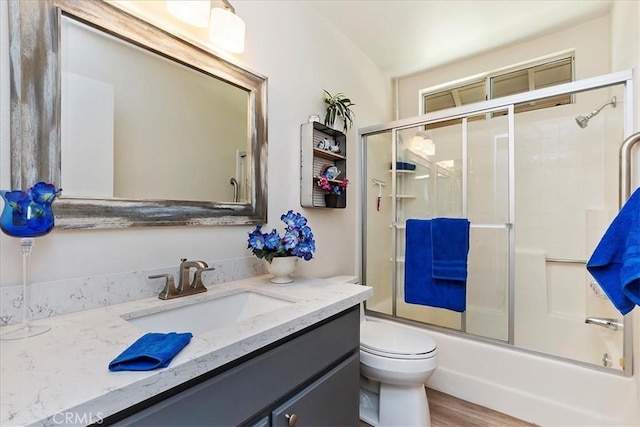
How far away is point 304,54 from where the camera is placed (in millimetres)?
1834

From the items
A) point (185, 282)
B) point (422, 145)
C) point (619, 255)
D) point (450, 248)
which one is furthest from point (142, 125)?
point (422, 145)

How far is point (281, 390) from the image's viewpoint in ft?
2.74

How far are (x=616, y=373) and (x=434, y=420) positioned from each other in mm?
930

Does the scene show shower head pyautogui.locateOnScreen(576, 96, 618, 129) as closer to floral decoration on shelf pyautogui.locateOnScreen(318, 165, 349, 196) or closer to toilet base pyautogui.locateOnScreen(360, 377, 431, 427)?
floral decoration on shelf pyautogui.locateOnScreen(318, 165, 349, 196)

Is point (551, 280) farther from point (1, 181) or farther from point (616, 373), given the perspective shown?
point (1, 181)

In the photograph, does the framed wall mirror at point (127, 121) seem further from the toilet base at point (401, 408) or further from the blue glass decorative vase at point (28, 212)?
the toilet base at point (401, 408)

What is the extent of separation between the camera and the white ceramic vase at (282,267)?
4.30ft

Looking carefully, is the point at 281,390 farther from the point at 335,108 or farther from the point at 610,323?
the point at 610,323

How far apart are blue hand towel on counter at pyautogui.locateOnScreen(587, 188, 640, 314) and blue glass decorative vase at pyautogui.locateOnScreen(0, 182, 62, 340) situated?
1.53 meters

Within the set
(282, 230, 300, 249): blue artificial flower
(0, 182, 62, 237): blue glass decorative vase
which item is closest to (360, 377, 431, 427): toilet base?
(282, 230, 300, 249): blue artificial flower

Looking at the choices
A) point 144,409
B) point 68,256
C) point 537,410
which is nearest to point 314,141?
point 68,256

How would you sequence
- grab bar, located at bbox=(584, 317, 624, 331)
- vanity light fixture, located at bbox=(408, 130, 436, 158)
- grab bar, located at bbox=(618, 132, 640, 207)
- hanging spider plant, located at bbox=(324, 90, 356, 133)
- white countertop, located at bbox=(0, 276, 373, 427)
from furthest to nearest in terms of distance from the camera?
vanity light fixture, located at bbox=(408, 130, 436, 158)
hanging spider plant, located at bbox=(324, 90, 356, 133)
grab bar, located at bbox=(584, 317, 624, 331)
grab bar, located at bbox=(618, 132, 640, 207)
white countertop, located at bbox=(0, 276, 373, 427)

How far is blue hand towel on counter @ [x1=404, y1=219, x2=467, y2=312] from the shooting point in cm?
185

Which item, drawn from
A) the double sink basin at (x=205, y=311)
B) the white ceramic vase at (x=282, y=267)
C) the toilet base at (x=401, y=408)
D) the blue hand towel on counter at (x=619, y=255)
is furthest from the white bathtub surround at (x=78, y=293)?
the blue hand towel on counter at (x=619, y=255)
